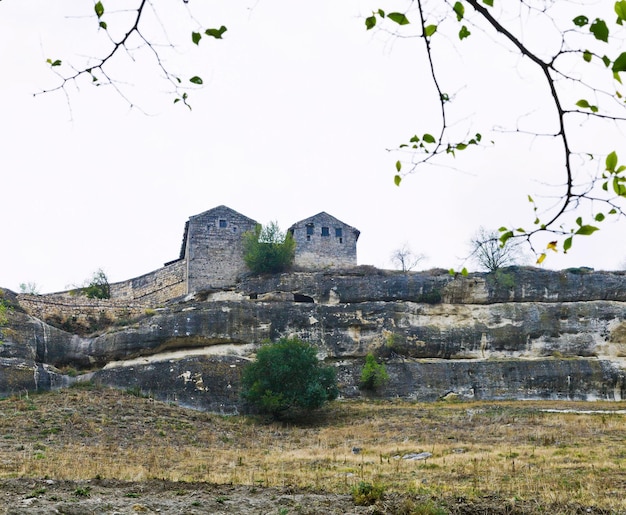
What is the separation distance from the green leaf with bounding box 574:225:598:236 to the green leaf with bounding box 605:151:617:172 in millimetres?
344

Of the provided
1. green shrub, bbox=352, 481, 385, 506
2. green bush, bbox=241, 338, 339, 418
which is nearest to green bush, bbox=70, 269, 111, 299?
green bush, bbox=241, 338, 339, 418

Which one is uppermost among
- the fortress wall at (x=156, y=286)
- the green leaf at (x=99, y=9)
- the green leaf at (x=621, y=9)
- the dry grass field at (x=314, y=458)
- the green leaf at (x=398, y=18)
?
the fortress wall at (x=156, y=286)

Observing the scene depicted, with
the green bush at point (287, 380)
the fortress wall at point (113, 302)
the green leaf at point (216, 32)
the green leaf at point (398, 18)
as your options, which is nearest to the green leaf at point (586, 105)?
the green leaf at point (398, 18)

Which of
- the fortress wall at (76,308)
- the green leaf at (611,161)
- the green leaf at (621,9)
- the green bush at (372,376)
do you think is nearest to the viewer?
the green leaf at (621,9)

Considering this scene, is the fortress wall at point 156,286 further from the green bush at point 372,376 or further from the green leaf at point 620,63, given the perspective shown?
the green leaf at point 620,63

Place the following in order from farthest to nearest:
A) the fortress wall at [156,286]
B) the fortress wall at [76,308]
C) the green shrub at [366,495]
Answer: the fortress wall at [156,286] < the fortress wall at [76,308] < the green shrub at [366,495]

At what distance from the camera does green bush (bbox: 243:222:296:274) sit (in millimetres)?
43219

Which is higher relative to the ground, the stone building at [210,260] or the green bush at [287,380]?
the stone building at [210,260]

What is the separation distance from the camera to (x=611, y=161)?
4414mm

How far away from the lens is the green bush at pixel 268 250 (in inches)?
1702

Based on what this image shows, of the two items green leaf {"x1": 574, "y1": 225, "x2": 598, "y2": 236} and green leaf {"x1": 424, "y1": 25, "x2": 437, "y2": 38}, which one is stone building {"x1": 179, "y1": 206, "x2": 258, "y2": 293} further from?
green leaf {"x1": 574, "y1": 225, "x2": 598, "y2": 236}

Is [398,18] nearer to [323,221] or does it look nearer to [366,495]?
[366,495]

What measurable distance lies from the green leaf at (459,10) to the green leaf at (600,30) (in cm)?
85

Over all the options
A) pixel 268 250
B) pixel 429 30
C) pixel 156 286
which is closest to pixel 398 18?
pixel 429 30
